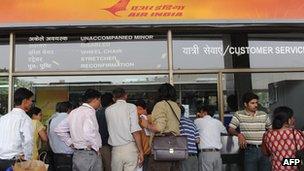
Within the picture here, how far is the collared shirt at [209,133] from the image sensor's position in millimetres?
7535

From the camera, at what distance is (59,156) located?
24.2ft

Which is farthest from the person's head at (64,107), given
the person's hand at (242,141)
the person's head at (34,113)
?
the person's hand at (242,141)

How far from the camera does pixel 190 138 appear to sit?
24.0 ft

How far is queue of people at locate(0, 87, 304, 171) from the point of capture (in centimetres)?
599

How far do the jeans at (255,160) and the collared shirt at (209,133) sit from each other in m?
0.44

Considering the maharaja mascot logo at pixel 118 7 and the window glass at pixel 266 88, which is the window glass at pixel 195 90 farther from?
the maharaja mascot logo at pixel 118 7

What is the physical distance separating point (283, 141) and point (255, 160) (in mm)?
1439

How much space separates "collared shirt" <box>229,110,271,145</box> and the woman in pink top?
123cm

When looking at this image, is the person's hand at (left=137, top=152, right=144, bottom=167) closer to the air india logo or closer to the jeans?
the jeans

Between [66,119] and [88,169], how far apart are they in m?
0.74

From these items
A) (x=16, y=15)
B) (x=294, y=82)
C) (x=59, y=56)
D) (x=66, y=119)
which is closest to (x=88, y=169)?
(x=66, y=119)

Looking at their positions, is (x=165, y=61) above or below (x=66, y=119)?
above

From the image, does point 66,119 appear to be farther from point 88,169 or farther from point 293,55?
point 293,55

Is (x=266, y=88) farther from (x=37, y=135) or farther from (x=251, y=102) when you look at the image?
(x=37, y=135)
